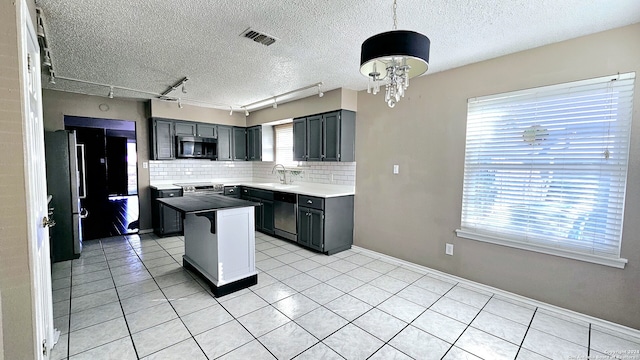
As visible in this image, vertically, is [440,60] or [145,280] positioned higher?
[440,60]

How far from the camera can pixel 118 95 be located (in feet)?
14.5

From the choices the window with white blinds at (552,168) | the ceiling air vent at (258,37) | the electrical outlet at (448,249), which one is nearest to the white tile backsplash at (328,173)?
the electrical outlet at (448,249)

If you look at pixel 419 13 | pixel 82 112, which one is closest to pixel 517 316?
pixel 419 13

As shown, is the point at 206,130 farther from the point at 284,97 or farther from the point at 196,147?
the point at 284,97

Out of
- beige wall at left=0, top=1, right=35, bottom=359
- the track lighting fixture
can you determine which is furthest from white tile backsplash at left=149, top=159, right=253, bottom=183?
beige wall at left=0, top=1, right=35, bottom=359

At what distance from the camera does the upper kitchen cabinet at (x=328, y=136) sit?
3.99 meters

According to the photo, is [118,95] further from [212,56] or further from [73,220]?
[212,56]

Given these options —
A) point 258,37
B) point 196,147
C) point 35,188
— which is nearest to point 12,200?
point 35,188

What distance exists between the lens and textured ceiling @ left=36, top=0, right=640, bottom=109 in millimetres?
1880

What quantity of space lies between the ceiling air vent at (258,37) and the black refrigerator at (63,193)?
2957mm

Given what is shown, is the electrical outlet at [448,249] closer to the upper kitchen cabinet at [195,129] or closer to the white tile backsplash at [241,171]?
the white tile backsplash at [241,171]

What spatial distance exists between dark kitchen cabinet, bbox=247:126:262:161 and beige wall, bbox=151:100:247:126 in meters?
0.37

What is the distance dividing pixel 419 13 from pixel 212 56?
6.60 ft

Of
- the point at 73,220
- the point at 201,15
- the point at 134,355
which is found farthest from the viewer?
the point at 73,220
